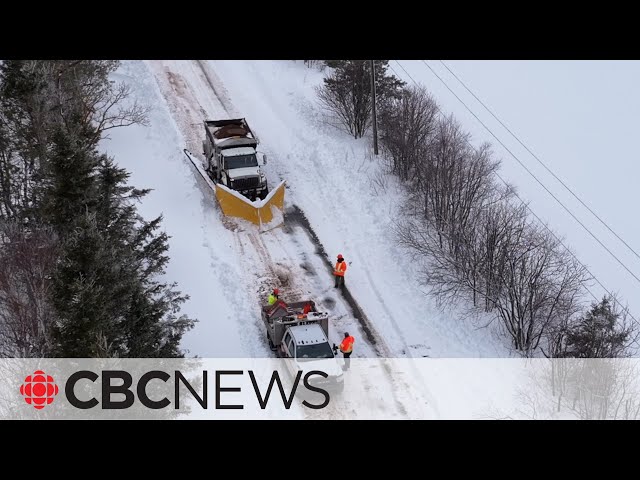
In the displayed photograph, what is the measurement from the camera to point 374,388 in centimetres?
2388

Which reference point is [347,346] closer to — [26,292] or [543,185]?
[26,292]

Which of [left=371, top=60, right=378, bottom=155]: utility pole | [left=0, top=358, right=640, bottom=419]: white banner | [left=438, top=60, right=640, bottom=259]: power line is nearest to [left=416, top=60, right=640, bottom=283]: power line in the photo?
[left=438, top=60, right=640, bottom=259]: power line

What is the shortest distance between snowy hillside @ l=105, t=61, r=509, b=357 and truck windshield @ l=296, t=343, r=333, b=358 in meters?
2.14

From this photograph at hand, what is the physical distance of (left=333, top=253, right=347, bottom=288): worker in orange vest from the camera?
27547 millimetres

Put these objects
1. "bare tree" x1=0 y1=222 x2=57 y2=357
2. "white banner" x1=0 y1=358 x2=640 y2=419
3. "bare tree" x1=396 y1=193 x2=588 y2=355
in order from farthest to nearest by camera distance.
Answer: "bare tree" x1=396 y1=193 x2=588 y2=355 → "bare tree" x1=0 y1=222 x2=57 y2=357 → "white banner" x1=0 y1=358 x2=640 y2=419

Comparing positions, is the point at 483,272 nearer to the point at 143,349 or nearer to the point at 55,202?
the point at 143,349

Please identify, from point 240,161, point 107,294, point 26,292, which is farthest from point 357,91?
point 107,294

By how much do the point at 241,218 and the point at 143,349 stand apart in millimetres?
11491

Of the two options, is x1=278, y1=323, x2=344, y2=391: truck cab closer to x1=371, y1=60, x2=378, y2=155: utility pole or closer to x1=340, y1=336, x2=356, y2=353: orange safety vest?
x1=340, y1=336, x2=356, y2=353: orange safety vest

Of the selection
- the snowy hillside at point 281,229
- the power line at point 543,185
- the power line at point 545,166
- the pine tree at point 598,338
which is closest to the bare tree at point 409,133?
the snowy hillside at point 281,229

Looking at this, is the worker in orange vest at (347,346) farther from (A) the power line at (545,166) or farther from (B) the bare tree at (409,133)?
(A) the power line at (545,166)

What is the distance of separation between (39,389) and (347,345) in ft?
29.9

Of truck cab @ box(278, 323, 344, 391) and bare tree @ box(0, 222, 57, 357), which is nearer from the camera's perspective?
bare tree @ box(0, 222, 57, 357)

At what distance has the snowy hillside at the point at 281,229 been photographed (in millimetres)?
26375
